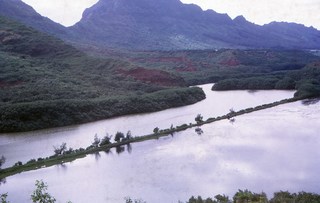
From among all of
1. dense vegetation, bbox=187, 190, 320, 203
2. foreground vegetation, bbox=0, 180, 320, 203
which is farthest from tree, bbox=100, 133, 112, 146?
dense vegetation, bbox=187, 190, 320, 203

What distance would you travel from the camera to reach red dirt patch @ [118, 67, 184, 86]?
9442 cm

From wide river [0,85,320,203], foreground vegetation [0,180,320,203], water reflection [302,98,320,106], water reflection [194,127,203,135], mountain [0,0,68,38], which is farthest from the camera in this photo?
mountain [0,0,68,38]

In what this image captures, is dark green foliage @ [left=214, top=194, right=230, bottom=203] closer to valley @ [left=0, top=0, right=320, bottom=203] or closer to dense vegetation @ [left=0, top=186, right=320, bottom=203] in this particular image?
dense vegetation @ [left=0, top=186, right=320, bottom=203]

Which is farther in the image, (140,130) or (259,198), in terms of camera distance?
(140,130)

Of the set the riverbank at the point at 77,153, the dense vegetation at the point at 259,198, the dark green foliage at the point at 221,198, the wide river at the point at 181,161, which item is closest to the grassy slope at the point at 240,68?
the wide river at the point at 181,161

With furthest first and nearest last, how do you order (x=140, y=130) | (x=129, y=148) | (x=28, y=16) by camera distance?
(x=28, y=16), (x=140, y=130), (x=129, y=148)

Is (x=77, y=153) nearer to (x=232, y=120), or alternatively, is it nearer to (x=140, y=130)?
(x=140, y=130)

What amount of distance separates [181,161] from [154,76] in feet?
181

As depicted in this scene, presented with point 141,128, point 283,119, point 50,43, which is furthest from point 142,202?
point 50,43

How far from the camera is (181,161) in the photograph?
42125 millimetres

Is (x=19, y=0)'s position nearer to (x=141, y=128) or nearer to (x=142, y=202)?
(x=141, y=128)

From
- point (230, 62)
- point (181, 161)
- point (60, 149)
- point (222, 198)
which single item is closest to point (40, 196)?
point (222, 198)

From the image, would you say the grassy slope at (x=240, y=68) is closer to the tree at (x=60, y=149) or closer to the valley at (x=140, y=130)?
the valley at (x=140, y=130)

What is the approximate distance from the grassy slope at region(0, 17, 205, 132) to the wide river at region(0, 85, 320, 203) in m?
3.58
